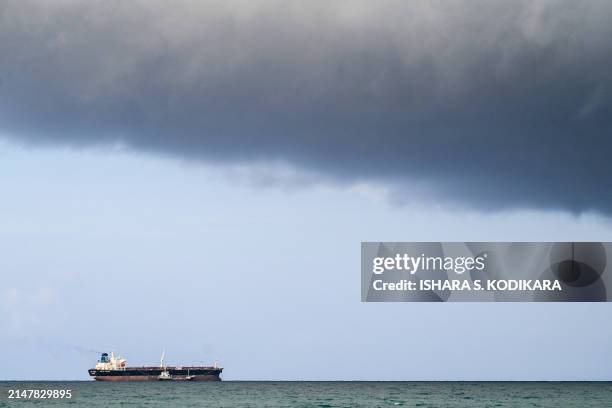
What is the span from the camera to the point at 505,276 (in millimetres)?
79188

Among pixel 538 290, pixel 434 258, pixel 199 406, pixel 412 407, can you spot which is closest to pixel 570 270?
pixel 538 290

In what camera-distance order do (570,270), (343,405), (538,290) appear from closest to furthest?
(538,290), (570,270), (343,405)

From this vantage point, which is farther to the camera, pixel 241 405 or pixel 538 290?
pixel 241 405

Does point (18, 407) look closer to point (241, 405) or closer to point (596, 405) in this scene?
point (241, 405)

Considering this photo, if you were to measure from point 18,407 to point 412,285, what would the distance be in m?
80.2

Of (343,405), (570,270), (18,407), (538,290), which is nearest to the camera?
(538,290)

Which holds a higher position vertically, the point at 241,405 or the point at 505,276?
the point at 505,276

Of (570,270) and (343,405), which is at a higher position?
(570,270)

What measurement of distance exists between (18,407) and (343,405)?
1931 inches

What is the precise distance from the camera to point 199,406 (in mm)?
143375

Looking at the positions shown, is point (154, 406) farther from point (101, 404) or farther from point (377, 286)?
point (377, 286)

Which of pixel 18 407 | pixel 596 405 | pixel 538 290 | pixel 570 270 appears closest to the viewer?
pixel 538 290

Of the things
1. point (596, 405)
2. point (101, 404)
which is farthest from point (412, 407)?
point (101, 404)

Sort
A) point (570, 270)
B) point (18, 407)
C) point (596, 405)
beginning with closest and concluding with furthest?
point (570, 270) < point (18, 407) < point (596, 405)
